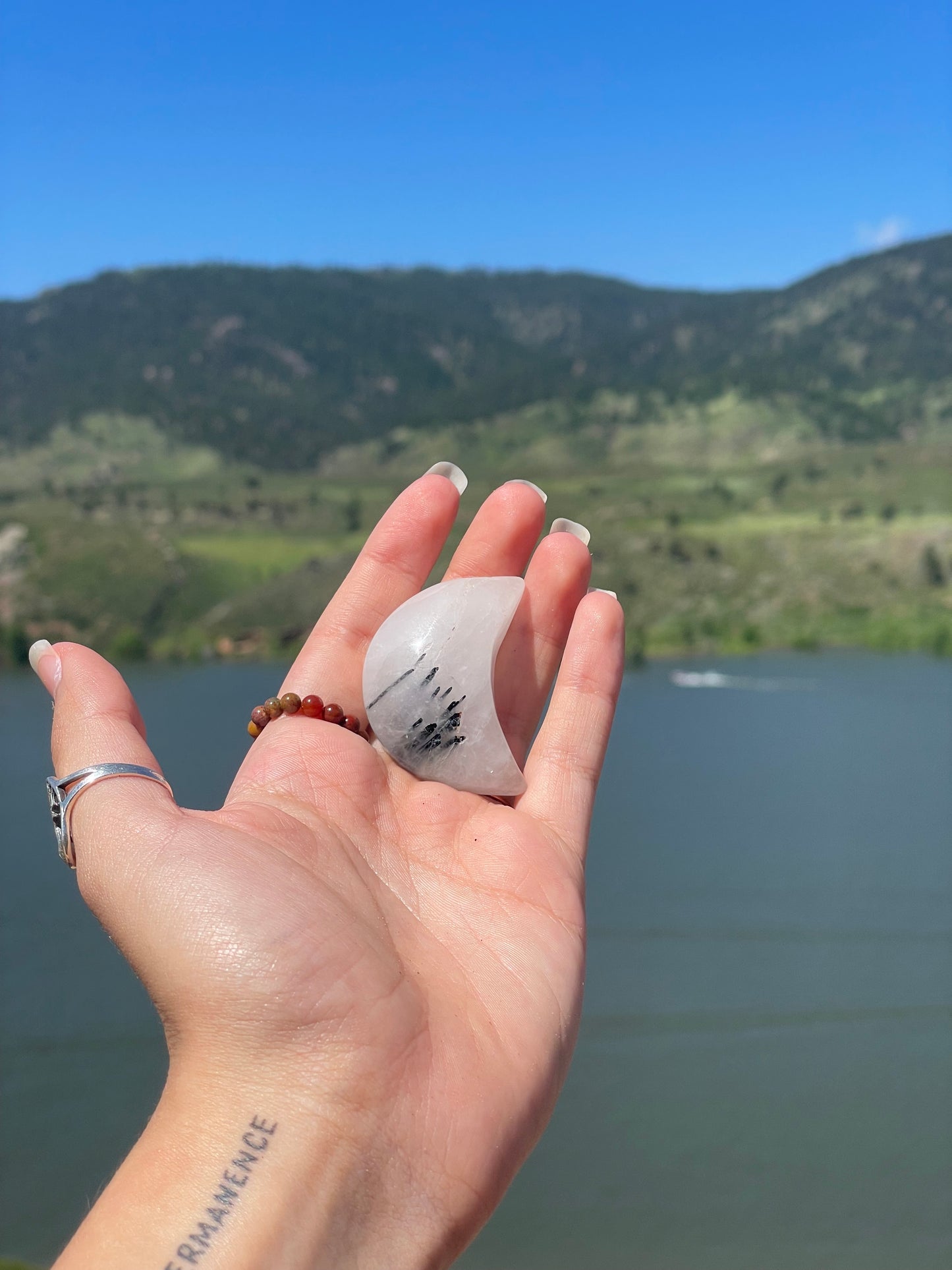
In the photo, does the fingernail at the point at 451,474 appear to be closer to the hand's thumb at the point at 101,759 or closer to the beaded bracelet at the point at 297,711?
the beaded bracelet at the point at 297,711

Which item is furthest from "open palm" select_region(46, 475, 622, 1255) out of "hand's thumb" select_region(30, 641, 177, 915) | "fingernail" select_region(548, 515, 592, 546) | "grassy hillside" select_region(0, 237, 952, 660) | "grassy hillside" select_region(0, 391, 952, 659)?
"grassy hillside" select_region(0, 237, 952, 660)

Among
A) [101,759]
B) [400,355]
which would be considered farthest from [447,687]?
[400,355]

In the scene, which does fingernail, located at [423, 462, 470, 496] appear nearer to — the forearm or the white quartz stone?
the white quartz stone

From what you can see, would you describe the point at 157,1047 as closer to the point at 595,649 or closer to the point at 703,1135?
the point at 703,1135

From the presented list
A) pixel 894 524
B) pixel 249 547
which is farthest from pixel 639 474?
pixel 249 547

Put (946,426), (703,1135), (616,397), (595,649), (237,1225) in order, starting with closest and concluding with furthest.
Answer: (237,1225) < (595,649) < (703,1135) < (946,426) < (616,397)

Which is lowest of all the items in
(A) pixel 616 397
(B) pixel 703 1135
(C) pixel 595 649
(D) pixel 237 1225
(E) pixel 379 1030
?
(B) pixel 703 1135

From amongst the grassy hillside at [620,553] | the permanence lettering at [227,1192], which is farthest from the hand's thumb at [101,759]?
the grassy hillside at [620,553]
